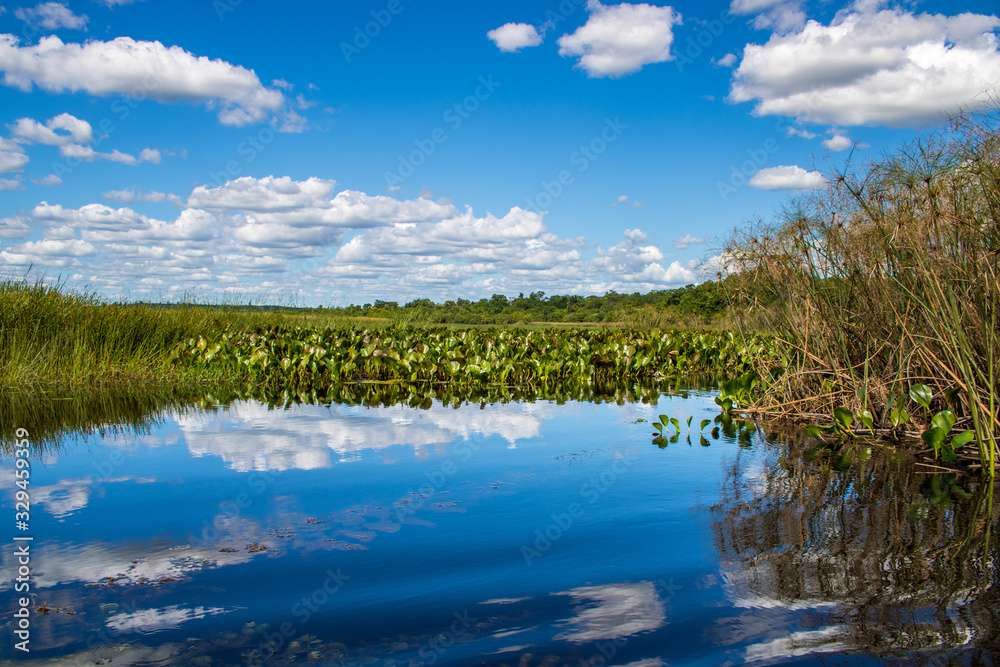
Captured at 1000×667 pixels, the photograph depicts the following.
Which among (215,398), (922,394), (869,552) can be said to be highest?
(215,398)

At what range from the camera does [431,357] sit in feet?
37.1

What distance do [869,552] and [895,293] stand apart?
11.1 feet

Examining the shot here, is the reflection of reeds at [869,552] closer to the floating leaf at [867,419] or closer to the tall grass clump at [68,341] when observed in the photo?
the floating leaf at [867,419]

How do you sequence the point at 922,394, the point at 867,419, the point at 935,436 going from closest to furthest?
1. the point at 935,436
2. the point at 922,394
3. the point at 867,419

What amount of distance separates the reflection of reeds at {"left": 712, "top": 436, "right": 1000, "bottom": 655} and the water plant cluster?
20.2ft

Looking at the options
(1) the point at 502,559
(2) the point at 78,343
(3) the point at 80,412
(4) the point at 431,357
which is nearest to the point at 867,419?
(1) the point at 502,559

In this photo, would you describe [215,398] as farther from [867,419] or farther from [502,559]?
[867,419]

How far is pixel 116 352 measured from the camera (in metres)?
10.0

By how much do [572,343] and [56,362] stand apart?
28.2ft

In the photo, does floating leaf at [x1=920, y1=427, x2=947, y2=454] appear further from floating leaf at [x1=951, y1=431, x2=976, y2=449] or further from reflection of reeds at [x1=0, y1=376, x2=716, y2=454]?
reflection of reeds at [x1=0, y1=376, x2=716, y2=454]

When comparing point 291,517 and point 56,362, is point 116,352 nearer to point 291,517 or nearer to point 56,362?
point 56,362

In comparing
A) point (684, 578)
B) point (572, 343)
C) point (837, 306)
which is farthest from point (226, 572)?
point (572, 343)

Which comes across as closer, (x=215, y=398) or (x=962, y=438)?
(x=962, y=438)

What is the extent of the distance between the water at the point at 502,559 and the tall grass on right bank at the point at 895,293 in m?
0.93
